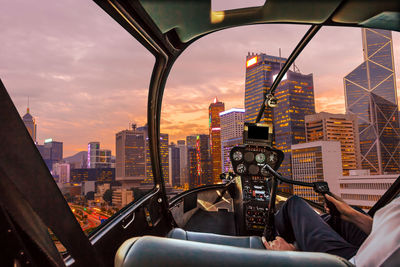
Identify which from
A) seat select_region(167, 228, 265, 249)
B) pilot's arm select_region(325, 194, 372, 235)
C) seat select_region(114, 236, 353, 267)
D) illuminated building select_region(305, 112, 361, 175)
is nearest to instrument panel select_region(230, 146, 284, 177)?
pilot's arm select_region(325, 194, 372, 235)

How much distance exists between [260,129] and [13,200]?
289cm

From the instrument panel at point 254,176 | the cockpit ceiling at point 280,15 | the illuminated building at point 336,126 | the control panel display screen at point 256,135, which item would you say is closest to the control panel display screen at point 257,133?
the control panel display screen at point 256,135

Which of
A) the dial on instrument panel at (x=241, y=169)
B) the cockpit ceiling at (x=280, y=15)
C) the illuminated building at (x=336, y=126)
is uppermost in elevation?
the illuminated building at (x=336, y=126)

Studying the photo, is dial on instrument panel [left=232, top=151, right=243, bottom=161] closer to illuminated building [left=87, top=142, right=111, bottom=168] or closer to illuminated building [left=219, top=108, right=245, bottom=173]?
illuminated building [left=219, top=108, right=245, bottom=173]

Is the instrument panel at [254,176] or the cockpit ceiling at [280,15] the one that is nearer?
the cockpit ceiling at [280,15]

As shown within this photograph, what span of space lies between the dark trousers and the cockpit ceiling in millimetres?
1480

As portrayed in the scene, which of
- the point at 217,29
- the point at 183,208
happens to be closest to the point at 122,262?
the point at 217,29

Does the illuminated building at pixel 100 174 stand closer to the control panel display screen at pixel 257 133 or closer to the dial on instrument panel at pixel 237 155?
the dial on instrument panel at pixel 237 155

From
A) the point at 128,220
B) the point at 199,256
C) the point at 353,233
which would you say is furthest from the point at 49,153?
the point at 353,233

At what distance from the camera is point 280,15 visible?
211cm

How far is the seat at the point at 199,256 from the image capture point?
0.44m

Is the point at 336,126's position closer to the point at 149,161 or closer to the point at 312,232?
the point at 149,161

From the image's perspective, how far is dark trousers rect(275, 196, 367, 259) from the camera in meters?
1.14

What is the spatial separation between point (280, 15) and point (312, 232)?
1765mm
